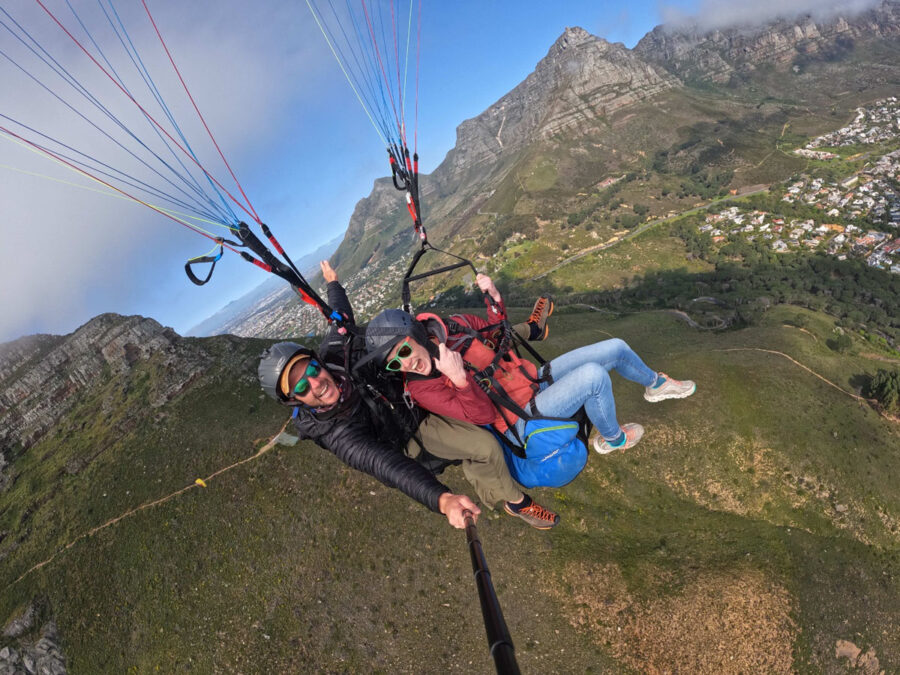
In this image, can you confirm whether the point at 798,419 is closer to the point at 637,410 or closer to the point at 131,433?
the point at 637,410

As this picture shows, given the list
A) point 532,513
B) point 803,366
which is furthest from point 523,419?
point 803,366

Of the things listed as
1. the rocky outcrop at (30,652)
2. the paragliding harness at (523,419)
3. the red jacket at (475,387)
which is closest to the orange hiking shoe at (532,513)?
the paragliding harness at (523,419)

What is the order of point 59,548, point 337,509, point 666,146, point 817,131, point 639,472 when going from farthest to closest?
1. point 666,146
2. point 817,131
3. point 59,548
4. point 337,509
5. point 639,472

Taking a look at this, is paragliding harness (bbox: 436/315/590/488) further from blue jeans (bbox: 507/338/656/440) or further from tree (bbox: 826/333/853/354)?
tree (bbox: 826/333/853/354)

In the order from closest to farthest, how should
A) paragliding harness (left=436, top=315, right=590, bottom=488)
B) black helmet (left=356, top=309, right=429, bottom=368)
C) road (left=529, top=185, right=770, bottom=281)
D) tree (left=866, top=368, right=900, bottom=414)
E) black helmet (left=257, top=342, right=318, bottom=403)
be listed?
black helmet (left=257, top=342, right=318, bottom=403), black helmet (left=356, top=309, right=429, bottom=368), paragliding harness (left=436, top=315, right=590, bottom=488), tree (left=866, top=368, right=900, bottom=414), road (left=529, top=185, right=770, bottom=281)

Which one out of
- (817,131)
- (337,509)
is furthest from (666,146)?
(337,509)

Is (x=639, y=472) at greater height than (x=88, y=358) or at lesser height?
lesser

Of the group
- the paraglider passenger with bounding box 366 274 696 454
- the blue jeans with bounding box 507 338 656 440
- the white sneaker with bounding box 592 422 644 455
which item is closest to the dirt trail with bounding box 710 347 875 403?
the paraglider passenger with bounding box 366 274 696 454
